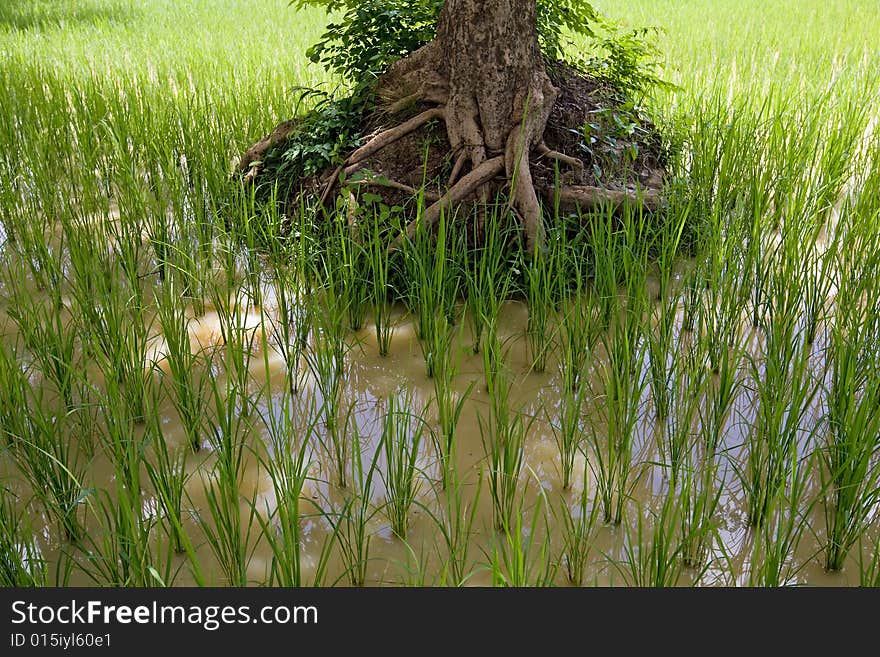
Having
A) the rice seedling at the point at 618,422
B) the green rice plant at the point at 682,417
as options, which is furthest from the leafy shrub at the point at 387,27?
the green rice plant at the point at 682,417

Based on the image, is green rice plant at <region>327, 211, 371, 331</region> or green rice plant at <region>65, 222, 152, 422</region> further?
green rice plant at <region>327, 211, 371, 331</region>

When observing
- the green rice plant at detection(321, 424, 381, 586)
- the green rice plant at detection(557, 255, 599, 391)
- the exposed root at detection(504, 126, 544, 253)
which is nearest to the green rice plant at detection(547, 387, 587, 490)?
the green rice plant at detection(557, 255, 599, 391)

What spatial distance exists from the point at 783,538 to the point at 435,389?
40.7 inches

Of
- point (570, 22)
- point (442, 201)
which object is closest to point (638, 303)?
point (442, 201)

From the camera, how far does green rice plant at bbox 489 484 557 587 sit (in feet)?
4.82

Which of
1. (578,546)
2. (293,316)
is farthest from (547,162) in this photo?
(578,546)

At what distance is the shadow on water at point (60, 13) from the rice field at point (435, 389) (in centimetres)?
622

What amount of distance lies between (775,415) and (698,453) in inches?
11.3

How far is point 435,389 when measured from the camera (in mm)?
2389

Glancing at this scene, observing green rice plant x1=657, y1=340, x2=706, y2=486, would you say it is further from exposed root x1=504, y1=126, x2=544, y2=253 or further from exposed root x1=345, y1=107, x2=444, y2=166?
exposed root x1=345, y1=107, x2=444, y2=166

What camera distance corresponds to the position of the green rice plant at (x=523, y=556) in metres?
1.47

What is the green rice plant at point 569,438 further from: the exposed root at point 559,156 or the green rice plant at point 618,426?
the exposed root at point 559,156

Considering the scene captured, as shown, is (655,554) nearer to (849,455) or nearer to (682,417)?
(849,455)

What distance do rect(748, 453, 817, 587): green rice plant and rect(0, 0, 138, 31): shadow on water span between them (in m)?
9.53
